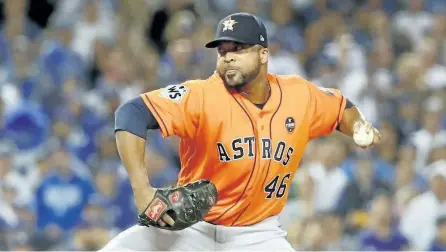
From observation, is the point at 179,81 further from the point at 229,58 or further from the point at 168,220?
the point at 168,220

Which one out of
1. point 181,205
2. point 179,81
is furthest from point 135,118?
point 179,81

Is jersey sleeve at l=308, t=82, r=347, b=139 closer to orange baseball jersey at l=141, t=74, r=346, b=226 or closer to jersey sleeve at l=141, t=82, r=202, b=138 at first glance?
orange baseball jersey at l=141, t=74, r=346, b=226

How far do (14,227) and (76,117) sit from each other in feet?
5.77

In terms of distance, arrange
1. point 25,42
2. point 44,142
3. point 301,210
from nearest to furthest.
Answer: point 301,210 → point 44,142 → point 25,42

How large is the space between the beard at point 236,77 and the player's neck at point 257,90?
7 cm

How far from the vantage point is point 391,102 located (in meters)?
9.78

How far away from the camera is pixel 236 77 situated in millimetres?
4906

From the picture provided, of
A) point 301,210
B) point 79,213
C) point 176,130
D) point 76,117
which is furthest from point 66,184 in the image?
point 176,130

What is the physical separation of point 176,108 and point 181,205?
0.52m

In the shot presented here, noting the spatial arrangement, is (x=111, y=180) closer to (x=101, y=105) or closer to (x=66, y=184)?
(x=66, y=184)

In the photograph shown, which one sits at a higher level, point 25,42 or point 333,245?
point 25,42

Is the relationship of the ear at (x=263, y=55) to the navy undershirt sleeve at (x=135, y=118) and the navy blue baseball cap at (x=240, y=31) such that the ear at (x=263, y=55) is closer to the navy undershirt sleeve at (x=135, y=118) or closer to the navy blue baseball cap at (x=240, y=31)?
the navy blue baseball cap at (x=240, y=31)

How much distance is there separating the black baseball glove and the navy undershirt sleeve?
1.06 feet

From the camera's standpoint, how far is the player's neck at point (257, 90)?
507 centimetres
